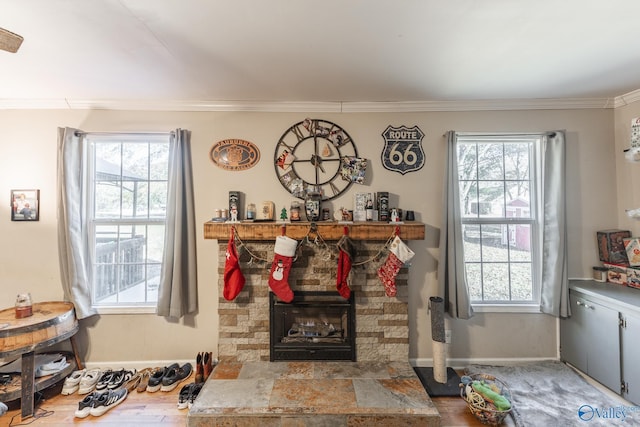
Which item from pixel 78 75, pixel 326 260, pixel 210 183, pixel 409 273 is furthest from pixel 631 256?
pixel 78 75

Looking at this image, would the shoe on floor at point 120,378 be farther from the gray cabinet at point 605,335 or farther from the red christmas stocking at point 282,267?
the gray cabinet at point 605,335

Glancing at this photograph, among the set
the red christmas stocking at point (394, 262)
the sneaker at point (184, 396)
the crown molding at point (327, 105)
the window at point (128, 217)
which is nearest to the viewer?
the sneaker at point (184, 396)

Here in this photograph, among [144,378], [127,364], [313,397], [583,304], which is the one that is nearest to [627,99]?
[583,304]

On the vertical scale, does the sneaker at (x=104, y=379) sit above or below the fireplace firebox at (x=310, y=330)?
below

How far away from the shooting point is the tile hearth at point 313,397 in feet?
5.73

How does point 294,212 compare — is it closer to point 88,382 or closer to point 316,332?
point 316,332

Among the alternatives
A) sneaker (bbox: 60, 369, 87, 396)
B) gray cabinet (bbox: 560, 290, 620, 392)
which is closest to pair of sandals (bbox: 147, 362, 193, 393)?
sneaker (bbox: 60, 369, 87, 396)

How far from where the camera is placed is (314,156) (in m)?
2.52

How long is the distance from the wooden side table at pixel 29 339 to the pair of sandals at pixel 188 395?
1009 mm

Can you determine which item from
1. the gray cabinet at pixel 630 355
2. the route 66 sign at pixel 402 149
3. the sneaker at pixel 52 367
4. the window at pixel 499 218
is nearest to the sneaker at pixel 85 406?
the sneaker at pixel 52 367

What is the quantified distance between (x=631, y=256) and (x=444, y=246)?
1.53 metres

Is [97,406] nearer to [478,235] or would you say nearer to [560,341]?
[478,235]

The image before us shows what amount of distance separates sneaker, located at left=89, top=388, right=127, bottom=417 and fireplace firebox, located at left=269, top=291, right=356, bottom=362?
3.82ft

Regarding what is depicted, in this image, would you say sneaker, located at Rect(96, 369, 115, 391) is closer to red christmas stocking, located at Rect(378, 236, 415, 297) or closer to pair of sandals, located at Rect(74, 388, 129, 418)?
pair of sandals, located at Rect(74, 388, 129, 418)
